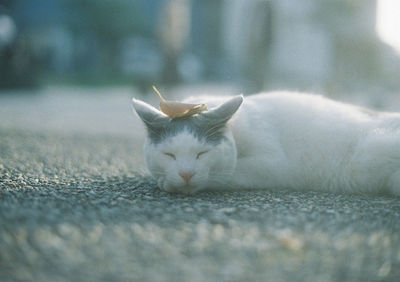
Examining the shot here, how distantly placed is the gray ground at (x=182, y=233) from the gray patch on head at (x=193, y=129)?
1.36ft

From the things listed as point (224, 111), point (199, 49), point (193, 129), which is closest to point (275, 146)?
point (224, 111)

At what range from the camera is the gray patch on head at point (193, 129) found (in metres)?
2.82

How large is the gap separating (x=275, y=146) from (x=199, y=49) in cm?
3032

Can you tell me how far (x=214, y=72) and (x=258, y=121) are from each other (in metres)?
25.1

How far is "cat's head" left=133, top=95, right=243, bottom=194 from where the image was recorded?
275 cm

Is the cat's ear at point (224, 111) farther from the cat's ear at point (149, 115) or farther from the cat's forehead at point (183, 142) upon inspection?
the cat's ear at point (149, 115)

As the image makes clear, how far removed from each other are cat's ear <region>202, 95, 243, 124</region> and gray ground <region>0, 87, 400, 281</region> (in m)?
0.55

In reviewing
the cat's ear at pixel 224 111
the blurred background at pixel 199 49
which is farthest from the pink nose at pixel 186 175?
the blurred background at pixel 199 49

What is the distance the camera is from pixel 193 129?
2.83 metres

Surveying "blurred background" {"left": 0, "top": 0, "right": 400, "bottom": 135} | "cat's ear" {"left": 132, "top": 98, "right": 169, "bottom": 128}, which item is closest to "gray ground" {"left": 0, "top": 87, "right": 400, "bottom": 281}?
"cat's ear" {"left": 132, "top": 98, "right": 169, "bottom": 128}

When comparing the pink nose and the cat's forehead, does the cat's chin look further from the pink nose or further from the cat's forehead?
the cat's forehead

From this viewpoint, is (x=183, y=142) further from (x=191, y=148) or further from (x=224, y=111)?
(x=224, y=111)

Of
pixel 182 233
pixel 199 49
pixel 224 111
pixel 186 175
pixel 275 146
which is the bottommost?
pixel 182 233

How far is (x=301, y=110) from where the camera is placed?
334 centimetres
